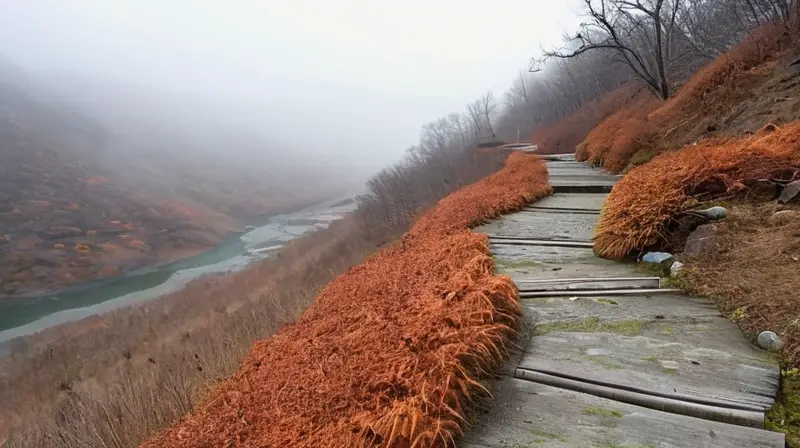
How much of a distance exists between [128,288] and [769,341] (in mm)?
43137

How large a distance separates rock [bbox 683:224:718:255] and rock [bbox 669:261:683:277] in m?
0.14

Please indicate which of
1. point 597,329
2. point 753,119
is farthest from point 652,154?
point 597,329

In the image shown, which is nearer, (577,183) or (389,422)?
(389,422)

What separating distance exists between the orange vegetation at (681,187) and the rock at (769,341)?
116 cm

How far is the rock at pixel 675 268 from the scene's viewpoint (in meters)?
2.43

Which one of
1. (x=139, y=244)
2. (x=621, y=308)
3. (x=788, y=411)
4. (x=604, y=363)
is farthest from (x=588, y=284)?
(x=139, y=244)

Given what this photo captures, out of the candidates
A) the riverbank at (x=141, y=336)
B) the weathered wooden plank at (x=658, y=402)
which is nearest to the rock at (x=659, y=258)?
the weathered wooden plank at (x=658, y=402)

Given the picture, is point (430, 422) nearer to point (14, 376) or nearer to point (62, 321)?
point (14, 376)

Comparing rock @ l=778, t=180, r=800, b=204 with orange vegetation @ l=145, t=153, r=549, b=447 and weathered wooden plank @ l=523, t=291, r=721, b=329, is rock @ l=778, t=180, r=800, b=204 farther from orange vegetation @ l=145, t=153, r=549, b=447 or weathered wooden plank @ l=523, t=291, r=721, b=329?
orange vegetation @ l=145, t=153, r=549, b=447

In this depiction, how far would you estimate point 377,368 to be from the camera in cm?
180

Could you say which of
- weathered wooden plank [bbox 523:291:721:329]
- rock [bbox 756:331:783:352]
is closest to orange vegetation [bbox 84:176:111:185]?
→ weathered wooden plank [bbox 523:291:721:329]

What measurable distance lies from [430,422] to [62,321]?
37.0m

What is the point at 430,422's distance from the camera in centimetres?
144

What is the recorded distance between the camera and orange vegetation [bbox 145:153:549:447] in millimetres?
1499
